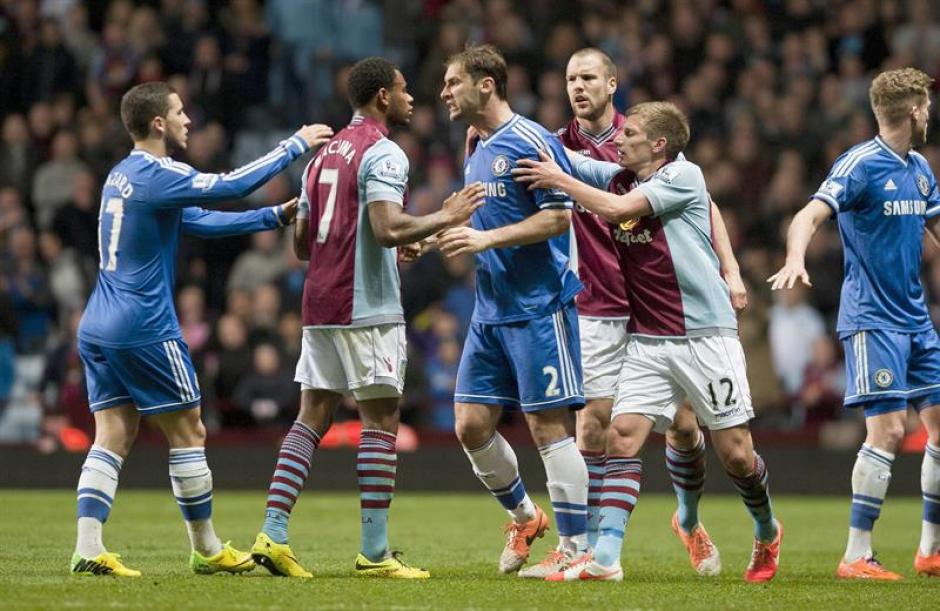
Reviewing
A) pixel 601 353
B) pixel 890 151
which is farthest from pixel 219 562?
pixel 890 151

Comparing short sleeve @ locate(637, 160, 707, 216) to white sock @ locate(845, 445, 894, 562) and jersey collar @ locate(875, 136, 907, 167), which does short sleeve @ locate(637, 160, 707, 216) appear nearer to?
jersey collar @ locate(875, 136, 907, 167)

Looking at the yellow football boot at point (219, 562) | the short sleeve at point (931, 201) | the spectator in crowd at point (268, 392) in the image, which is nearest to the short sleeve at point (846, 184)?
the short sleeve at point (931, 201)

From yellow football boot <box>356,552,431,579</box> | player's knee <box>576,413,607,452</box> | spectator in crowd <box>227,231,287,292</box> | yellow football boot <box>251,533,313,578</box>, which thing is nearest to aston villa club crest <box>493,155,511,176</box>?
player's knee <box>576,413,607,452</box>

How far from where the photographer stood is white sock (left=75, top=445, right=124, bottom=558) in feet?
25.4

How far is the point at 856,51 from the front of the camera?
61.0 feet

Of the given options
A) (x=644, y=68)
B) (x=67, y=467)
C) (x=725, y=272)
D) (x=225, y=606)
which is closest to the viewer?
(x=225, y=606)

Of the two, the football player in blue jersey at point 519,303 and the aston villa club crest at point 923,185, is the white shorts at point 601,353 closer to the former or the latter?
the football player in blue jersey at point 519,303

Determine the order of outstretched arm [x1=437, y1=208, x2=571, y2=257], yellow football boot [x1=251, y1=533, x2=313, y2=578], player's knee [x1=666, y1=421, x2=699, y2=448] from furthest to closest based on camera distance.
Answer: player's knee [x1=666, y1=421, x2=699, y2=448] → yellow football boot [x1=251, y1=533, x2=313, y2=578] → outstretched arm [x1=437, y1=208, x2=571, y2=257]

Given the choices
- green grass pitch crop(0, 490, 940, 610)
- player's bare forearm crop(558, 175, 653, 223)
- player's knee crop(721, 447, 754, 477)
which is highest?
player's bare forearm crop(558, 175, 653, 223)

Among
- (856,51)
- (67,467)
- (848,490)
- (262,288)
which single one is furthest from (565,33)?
(67,467)

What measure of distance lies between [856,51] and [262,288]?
774cm

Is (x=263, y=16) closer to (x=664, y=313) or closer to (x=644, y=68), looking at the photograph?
(x=644, y=68)

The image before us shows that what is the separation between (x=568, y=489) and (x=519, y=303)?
97 centimetres

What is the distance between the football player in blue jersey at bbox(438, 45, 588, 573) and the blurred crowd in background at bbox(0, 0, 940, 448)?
24.3 ft
